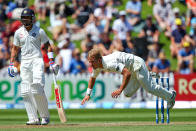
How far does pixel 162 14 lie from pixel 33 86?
34.3 feet

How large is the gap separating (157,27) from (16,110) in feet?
19.1

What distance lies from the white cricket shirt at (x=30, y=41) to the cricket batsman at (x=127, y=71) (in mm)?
1397

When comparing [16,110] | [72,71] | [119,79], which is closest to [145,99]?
[119,79]

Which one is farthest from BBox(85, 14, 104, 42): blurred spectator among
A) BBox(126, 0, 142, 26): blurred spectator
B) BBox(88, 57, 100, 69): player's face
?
BBox(88, 57, 100, 69): player's face

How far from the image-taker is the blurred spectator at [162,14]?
844 inches

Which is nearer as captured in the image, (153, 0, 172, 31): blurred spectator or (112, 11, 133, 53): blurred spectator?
(112, 11, 133, 53): blurred spectator

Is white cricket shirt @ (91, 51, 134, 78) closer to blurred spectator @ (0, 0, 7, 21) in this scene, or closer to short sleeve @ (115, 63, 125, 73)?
short sleeve @ (115, 63, 125, 73)

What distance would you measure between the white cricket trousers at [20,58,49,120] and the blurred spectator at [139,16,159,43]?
9.09 m

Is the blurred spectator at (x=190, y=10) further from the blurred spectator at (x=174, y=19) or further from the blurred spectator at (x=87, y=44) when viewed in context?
the blurred spectator at (x=87, y=44)

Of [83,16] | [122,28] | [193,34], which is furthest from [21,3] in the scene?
[193,34]

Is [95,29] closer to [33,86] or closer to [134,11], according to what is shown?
[134,11]

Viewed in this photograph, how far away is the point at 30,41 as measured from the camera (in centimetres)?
1205

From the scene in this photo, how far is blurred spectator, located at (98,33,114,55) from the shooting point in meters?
20.7

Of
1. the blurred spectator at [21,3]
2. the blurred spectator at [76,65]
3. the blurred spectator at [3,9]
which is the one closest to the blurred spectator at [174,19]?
the blurred spectator at [76,65]
